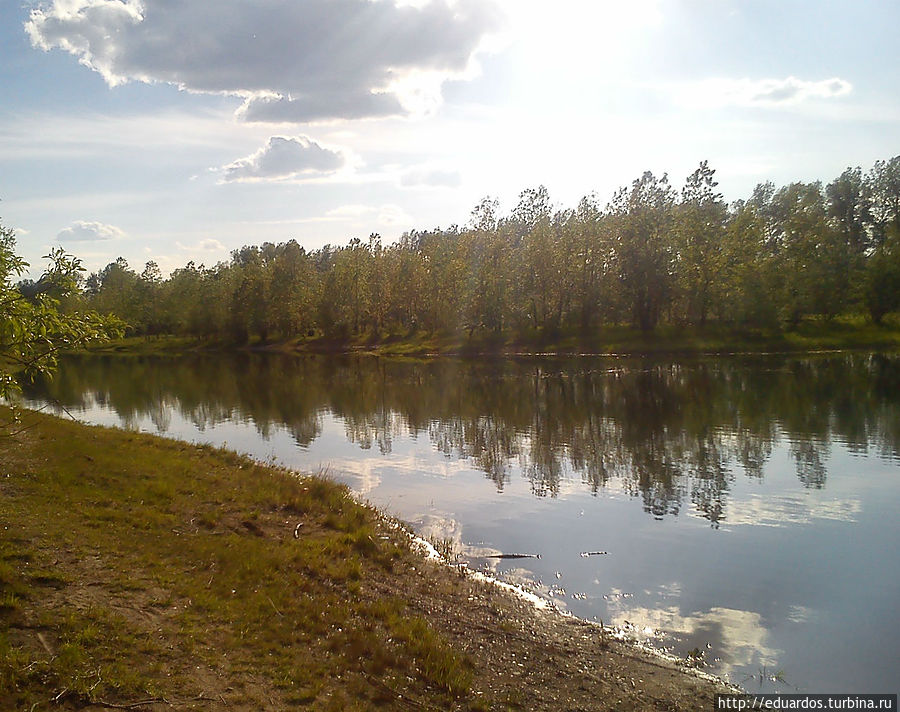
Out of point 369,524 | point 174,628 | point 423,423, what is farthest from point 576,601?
point 423,423

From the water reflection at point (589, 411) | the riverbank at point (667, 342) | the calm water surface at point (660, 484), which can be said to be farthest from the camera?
the riverbank at point (667, 342)

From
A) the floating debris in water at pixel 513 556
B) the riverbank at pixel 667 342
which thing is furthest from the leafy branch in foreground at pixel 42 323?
the riverbank at pixel 667 342

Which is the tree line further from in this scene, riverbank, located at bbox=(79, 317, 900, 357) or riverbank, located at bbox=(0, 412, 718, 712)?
riverbank, located at bbox=(0, 412, 718, 712)

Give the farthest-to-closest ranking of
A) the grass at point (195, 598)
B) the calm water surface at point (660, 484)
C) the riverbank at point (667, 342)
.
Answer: the riverbank at point (667, 342) < the calm water surface at point (660, 484) < the grass at point (195, 598)

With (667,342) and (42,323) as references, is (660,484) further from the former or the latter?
(667,342)

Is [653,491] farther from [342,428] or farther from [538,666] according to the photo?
[342,428]

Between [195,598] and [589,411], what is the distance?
30143 millimetres

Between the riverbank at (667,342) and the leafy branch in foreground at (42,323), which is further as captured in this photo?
the riverbank at (667,342)

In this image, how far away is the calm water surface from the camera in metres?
12.3

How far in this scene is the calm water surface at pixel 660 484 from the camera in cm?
1226

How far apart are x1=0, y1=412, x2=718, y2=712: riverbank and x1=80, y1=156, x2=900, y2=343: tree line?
70204mm

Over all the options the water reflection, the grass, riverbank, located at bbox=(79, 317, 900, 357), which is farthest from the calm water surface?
riverbank, located at bbox=(79, 317, 900, 357)

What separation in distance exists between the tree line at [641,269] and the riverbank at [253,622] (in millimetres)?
70204

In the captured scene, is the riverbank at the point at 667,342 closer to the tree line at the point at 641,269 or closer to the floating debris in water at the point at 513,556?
the tree line at the point at 641,269
